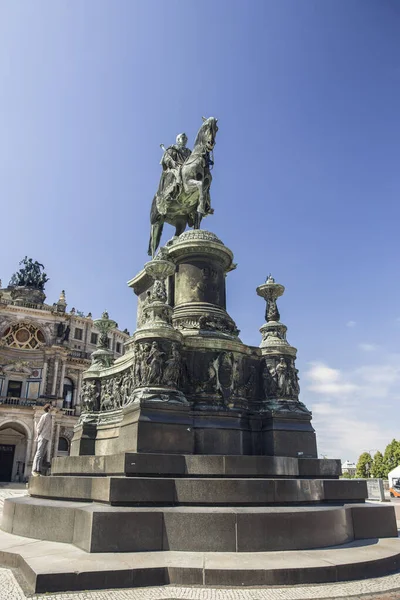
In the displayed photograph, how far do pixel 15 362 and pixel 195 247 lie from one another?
5031cm

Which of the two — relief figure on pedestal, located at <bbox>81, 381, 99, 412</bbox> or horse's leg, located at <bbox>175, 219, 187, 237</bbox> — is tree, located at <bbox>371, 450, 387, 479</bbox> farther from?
relief figure on pedestal, located at <bbox>81, 381, 99, 412</bbox>

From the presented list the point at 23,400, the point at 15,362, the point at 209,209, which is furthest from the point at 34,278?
the point at 209,209

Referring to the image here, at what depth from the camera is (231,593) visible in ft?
16.0

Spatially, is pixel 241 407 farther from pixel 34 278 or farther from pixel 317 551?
pixel 34 278

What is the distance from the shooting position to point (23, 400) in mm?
54312

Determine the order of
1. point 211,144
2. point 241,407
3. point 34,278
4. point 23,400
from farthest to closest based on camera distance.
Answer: point 34,278, point 23,400, point 211,144, point 241,407

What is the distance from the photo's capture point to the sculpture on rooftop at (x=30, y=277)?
6519cm

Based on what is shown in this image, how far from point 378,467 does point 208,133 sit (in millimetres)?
58876

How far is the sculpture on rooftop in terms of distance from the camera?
214ft

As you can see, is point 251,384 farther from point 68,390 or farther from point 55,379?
point 68,390

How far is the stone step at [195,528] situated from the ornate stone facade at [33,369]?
48.6 m

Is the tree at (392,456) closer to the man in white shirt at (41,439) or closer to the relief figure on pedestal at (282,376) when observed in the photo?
the relief figure on pedestal at (282,376)

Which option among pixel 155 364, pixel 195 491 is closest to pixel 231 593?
pixel 195 491

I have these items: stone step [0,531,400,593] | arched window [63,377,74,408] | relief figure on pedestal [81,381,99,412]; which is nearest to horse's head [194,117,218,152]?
relief figure on pedestal [81,381,99,412]
